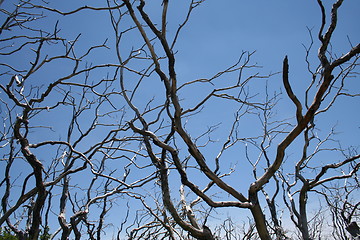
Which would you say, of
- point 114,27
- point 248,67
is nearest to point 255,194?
point 248,67

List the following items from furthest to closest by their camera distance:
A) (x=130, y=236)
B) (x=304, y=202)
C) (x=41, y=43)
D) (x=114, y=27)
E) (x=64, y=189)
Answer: (x=130, y=236)
(x=64, y=189)
(x=304, y=202)
(x=114, y=27)
(x=41, y=43)

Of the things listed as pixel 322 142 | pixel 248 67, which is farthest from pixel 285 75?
pixel 322 142

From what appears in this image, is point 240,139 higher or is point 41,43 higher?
point 41,43

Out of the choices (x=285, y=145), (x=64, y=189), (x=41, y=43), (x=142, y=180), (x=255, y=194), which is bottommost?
(x=255, y=194)

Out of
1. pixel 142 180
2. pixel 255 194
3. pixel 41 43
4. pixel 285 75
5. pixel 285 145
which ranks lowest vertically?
pixel 255 194

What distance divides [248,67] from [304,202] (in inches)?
81.3

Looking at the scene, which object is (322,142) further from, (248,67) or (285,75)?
(285,75)

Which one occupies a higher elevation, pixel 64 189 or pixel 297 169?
pixel 64 189

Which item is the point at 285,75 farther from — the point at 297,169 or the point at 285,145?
the point at 297,169

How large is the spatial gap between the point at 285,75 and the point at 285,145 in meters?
0.80

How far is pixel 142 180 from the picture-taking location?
446 cm

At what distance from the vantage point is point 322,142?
5910mm

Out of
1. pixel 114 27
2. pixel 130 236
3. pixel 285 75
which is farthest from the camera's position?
pixel 130 236

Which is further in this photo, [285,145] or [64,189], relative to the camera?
[64,189]
